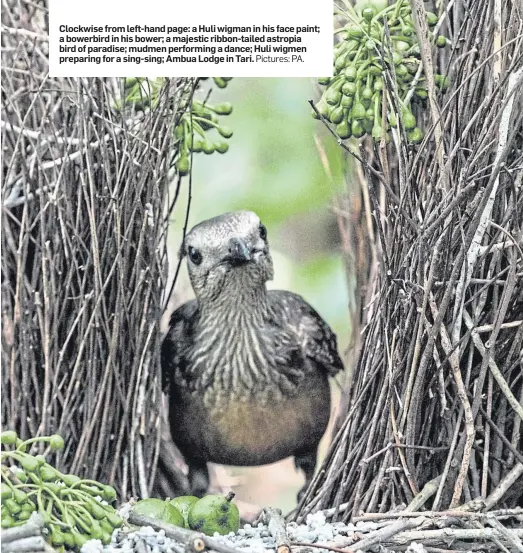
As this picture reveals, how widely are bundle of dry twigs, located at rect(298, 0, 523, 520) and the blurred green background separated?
0.57ft

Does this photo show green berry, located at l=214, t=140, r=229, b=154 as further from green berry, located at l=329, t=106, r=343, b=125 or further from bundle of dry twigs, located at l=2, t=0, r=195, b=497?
green berry, located at l=329, t=106, r=343, b=125

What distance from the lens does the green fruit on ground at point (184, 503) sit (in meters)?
1.90

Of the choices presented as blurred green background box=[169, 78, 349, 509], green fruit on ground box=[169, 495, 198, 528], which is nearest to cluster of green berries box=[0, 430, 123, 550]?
green fruit on ground box=[169, 495, 198, 528]

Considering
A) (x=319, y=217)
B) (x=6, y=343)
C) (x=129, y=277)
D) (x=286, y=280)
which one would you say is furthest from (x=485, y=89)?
(x=6, y=343)

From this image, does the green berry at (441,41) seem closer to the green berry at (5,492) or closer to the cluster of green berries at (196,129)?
the cluster of green berries at (196,129)

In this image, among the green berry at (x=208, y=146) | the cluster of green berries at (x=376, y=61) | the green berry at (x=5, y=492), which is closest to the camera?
the green berry at (x=5, y=492)

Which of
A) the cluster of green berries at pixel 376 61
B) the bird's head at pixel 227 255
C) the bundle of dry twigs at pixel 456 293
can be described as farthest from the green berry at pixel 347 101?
the bird's head at pixel 227 255

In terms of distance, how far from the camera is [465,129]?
1.85 meters

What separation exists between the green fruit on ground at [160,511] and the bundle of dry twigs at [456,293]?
380 mm

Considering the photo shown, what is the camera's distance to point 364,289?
2.13m

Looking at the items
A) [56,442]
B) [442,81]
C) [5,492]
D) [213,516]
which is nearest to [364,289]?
[442,81]

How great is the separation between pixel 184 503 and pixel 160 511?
110 mm

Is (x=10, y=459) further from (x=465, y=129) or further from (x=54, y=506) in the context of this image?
(x=465, y=129)

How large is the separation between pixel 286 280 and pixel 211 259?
21cm
